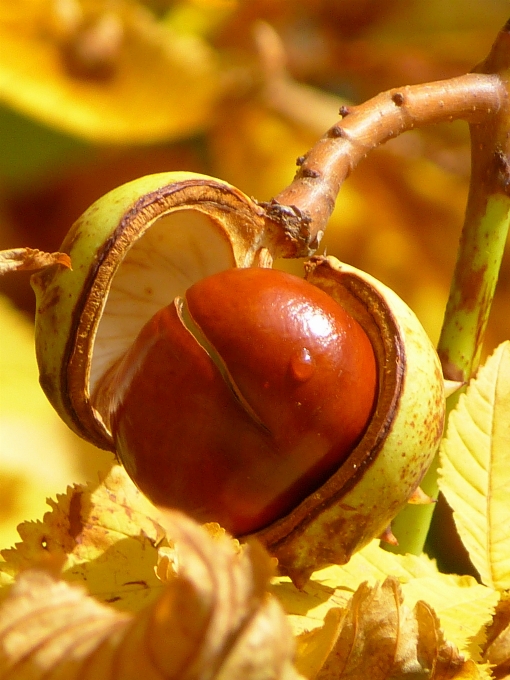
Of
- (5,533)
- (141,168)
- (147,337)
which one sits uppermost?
(141,168)

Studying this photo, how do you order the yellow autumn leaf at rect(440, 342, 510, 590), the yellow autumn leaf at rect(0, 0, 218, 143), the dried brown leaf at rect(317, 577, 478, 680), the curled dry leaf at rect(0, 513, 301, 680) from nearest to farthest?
the curled dry leaf at rect(0, 513, 301, 680) < the dried brown leaf at rect(317, 577, 478, 680) < the yellow autumn leaf at rect(440, 342, 510, 590) < the yellow autumn leaf at rect(0, 0, 218, 143)

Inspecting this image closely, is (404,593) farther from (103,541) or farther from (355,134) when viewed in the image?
(355,134)

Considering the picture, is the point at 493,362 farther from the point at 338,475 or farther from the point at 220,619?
the point at 220,619

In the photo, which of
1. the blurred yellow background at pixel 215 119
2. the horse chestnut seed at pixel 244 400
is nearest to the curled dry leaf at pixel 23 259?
the horse chestnut seed at pixel 244 400

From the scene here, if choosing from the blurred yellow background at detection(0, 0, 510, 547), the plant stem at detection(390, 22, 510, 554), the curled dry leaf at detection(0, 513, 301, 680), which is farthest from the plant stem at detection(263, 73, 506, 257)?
the blurred yellow background at detection(0, 0, 510, 547)

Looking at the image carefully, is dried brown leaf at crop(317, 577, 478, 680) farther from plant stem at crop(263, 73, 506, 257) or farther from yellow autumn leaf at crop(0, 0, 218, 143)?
yellow autumn leaf at crop(0, 0, 218, 143)

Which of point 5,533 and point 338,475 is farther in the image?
point 5,533

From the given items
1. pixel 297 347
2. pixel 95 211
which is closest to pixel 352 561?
pixel 297 347

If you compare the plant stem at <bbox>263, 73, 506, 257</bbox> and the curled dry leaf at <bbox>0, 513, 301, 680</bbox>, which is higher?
the plant stem at <bbox>263, 73, 506, 257</bbox>
